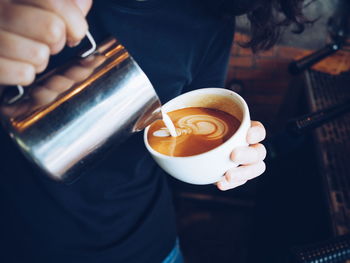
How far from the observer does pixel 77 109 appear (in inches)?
17.5

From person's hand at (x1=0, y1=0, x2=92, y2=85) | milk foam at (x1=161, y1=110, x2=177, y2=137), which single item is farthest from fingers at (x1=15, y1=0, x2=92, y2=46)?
milk foam at (x1=161, y1=110, x2=177, y2=137)

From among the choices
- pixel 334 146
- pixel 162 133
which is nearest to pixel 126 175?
pixel 162 133

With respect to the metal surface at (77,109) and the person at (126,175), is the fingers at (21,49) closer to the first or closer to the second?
the metal surface at (77,109)

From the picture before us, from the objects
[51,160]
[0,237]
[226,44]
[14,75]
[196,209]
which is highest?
[14,75]

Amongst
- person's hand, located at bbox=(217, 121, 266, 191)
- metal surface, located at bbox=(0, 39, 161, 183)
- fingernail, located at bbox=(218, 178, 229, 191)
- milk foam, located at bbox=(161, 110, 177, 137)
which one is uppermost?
metal surface, located at bbox=(0, 39, 161, 183)

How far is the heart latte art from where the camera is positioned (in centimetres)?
59

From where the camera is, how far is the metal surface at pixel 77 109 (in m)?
0.42

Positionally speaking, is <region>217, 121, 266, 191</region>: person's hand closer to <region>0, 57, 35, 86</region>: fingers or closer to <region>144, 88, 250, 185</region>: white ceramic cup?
<region>144, 88, 250, 185</region>: white ceramic cup

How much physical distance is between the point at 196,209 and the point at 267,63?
1107 mm

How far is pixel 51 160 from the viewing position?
0.44 metres

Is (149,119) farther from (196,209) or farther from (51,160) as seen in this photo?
(196,209)

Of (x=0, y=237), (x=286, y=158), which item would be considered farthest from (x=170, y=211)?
(x=286, y=158)

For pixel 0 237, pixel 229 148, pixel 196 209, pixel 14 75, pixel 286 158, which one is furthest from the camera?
pixel 196 209

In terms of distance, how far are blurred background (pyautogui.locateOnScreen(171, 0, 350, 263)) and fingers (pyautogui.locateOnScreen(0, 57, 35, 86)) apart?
0.59m
